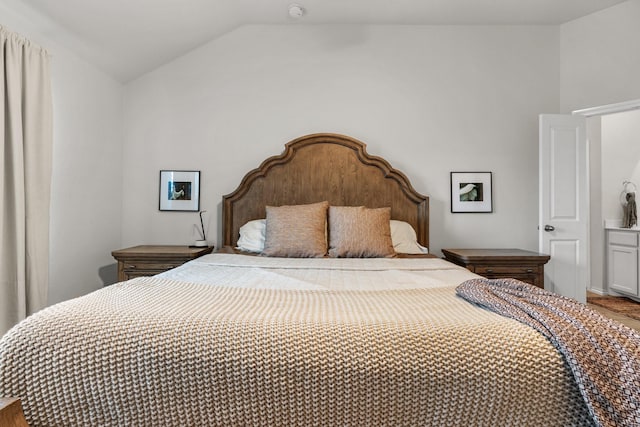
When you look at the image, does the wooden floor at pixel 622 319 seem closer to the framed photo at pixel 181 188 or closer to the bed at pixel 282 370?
the bed at pixel 282 370

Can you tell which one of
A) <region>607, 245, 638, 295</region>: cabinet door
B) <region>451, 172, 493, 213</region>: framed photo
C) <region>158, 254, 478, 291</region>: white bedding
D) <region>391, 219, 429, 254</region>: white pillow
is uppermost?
<region>451, 172, 493, 213</region>: framed photo

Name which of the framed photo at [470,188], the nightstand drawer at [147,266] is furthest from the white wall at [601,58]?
the nightstand drawer at [147,266]

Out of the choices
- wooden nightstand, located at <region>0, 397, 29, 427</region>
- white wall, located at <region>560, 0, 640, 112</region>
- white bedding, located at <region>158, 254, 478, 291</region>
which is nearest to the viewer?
wooden nightstand, located at <region>0, 397, 29, 427</region>

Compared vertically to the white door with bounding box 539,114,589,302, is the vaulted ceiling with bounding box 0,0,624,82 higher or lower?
higher

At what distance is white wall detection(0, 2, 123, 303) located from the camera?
99.9 inches

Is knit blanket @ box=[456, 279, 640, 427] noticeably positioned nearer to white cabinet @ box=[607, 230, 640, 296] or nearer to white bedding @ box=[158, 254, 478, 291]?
white bedding @ box=[158, 254, 478, 291]

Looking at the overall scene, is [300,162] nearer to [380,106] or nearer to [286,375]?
[380,106]

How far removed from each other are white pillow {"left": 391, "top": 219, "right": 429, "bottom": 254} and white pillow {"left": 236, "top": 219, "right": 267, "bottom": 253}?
40.3 inches

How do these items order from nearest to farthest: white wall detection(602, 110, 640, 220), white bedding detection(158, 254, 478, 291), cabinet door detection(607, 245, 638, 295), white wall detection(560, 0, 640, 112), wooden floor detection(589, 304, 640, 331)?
white bedding detection(158, 254, 478, 291), white wall detection(560, 0, 640, 112), wooden floor detection(589, 304, 640, 331), cabinet door detection(607, 245, 638, 295), white wall detection(602, 110, 640, 220)

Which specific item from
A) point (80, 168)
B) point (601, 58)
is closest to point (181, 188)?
point (80, 168)

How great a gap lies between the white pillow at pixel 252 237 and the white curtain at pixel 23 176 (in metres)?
1.27

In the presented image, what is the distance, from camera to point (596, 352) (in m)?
0.95

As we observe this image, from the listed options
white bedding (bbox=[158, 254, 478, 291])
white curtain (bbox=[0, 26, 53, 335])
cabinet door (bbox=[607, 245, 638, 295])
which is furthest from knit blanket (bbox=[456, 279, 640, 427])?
cabinet door (bbox=[607, 245, 638, 295])

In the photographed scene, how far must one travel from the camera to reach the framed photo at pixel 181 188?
3268 millimetres
